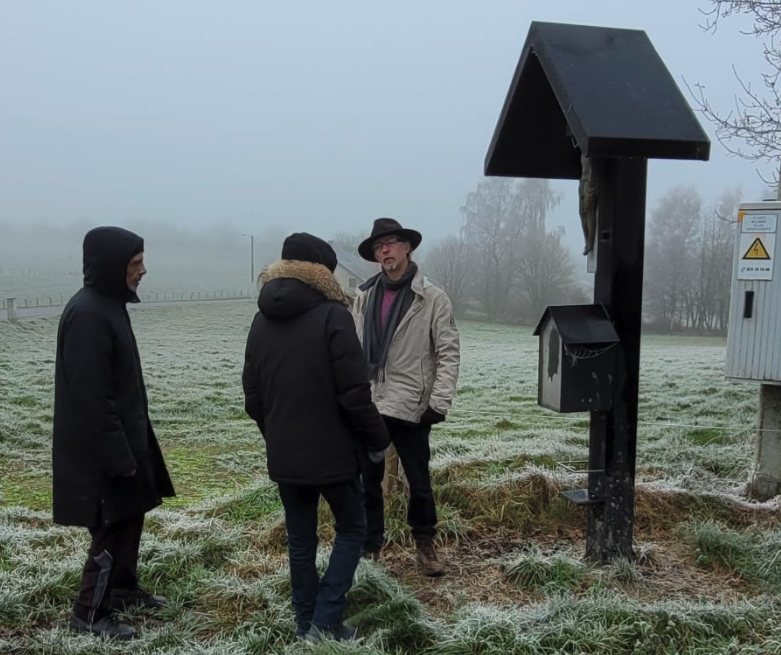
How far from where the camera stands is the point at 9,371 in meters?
11.8

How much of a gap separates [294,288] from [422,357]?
38.8 inches

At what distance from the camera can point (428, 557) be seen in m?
3.70

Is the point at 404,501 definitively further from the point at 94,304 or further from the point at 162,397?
the point at 162,397

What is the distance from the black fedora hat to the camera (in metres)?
3.62

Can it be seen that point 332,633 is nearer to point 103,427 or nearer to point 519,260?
point 103,427

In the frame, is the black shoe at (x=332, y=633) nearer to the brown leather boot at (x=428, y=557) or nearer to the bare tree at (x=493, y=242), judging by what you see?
the brown leather boot at (x=428, y=557)

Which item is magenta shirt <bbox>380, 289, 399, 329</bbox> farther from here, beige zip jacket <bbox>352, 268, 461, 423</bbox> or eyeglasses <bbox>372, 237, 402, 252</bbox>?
eyeglasses <bbox>372, 237, 402, 252</bbox>

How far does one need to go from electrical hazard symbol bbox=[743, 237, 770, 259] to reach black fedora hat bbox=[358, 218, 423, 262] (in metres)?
2.45

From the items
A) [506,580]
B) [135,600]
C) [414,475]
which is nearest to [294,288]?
[414,475]

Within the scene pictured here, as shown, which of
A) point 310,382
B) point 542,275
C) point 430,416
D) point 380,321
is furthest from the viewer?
point 542,275

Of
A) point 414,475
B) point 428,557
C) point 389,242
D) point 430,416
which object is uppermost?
point 389,242

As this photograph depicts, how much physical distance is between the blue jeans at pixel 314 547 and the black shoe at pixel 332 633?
2 cm

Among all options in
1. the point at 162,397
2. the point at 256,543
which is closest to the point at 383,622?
the point at 256,543

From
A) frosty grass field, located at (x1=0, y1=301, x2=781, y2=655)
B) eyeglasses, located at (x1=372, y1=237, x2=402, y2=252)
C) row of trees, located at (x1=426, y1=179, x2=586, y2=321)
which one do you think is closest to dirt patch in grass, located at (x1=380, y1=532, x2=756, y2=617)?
frosty grass field, located at (x1=0, y1=301, x2=781, y2=655)
